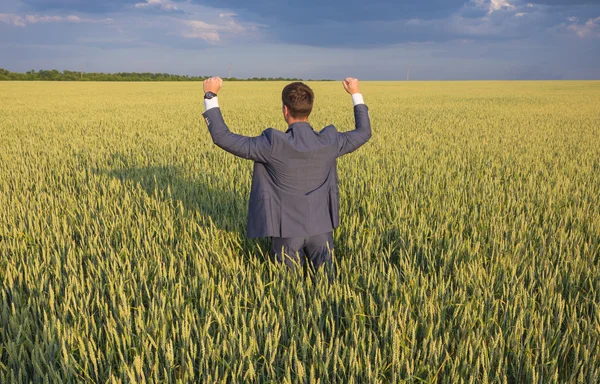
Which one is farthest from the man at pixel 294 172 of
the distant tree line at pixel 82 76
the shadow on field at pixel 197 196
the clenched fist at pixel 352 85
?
the distant tree line at pixel 82 76

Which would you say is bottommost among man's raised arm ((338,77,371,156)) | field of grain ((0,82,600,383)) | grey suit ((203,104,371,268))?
field of grain ((0,82,600,383))

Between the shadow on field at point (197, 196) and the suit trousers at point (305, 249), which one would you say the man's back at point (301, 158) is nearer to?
the suit trousers at point (305, 249)

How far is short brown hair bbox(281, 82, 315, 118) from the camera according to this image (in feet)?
8.20

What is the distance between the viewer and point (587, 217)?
399 centimetres

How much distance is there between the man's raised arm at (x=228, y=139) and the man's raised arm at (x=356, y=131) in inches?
18.8

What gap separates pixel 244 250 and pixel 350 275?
Answer: 3.38 ft

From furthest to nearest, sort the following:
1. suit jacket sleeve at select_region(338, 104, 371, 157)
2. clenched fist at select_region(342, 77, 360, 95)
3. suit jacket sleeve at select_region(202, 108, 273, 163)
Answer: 1. clenched fist at select_region(342, 77, 360, 95)
2. suit jacket sleeve at select_region(338, 104, 371, 157)
3. suit jacket sleeve at select_region(202, 108, 273, 163)

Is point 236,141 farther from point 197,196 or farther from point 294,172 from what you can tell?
point 197,196

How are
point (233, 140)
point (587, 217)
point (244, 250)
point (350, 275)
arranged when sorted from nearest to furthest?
1. point (233, 140)
2. point (350, 275)
3. point (244, 250)
4. point (587, 217)

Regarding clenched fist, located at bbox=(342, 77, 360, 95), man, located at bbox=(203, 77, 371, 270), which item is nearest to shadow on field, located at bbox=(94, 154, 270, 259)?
man, located at bbox=(203, 77, 371, 270)

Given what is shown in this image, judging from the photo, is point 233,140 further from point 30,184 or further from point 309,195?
point 30,184

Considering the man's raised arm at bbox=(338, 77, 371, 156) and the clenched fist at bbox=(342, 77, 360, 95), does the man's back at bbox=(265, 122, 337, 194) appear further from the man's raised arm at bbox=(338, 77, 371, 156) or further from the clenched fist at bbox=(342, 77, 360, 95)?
the clenched fist at bbox=(342, 77, 360, 95)

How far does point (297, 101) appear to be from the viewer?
98.3 inches

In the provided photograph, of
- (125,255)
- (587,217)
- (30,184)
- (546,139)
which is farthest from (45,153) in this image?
(546,139)
